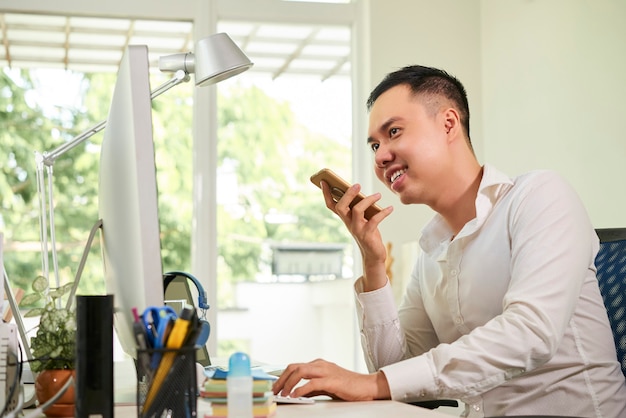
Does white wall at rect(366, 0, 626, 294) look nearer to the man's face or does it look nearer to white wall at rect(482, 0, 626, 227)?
white wall at rect(482, 0, 626, 227)

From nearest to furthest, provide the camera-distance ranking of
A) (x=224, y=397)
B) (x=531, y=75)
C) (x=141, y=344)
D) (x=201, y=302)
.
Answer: (x=141, y=344)
(x=224, y=397)
(x=201, y=302)
(x=531, y=75)

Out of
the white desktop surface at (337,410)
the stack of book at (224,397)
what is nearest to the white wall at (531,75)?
the white desktop surface at (337,410)

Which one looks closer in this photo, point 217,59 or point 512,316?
point 512,316

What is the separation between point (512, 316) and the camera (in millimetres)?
1427

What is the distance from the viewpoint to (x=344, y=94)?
4.04 metres

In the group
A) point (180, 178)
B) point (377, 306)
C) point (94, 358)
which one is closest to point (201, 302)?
point (377, 306)

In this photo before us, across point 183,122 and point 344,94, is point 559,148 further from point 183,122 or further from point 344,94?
point 183,122

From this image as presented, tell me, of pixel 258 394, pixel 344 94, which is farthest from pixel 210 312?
pixel 258 394

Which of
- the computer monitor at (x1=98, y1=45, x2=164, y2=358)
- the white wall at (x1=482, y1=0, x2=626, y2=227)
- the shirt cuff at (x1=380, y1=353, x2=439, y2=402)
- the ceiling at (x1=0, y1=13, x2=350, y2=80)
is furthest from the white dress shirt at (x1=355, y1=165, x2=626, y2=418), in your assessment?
the ceiling at (x1=0, y1=13, x2=350, y2=80)

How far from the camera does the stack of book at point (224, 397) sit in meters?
1.04

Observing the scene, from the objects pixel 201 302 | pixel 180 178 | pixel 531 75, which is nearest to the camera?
pixel 201 302

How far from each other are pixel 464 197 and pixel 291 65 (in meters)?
2.34

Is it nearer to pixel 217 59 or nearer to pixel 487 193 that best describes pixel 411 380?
pixel 487 193

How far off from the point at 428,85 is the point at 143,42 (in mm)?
2369
